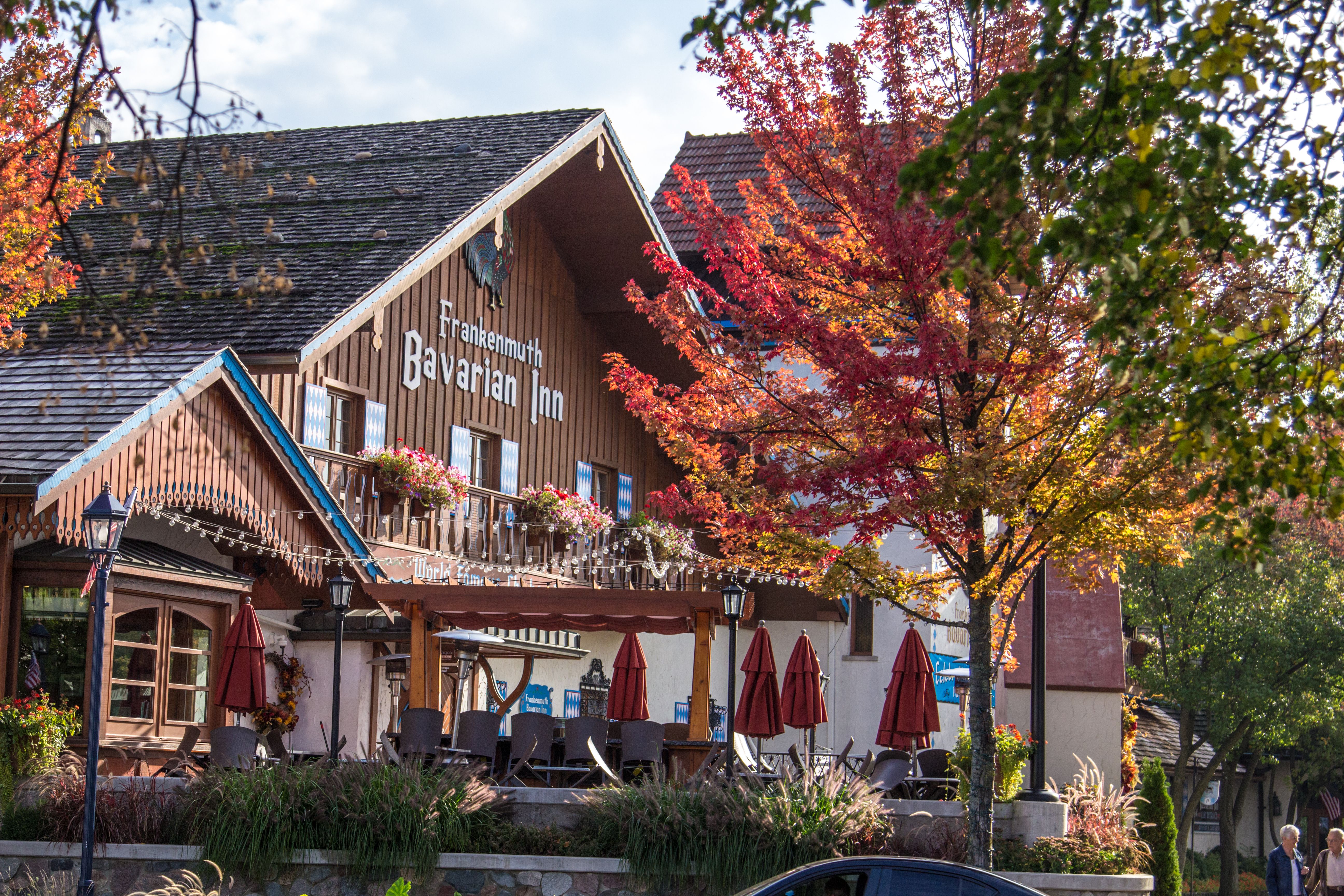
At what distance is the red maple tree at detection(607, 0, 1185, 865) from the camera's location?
11.7 meters

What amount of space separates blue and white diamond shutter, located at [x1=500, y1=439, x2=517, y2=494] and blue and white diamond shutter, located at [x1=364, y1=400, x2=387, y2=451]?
2689 mm

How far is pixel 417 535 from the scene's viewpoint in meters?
19.0

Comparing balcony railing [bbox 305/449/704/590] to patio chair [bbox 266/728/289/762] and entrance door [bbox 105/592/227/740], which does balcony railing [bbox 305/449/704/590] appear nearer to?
entrance door [bbox 105/592/227/740]

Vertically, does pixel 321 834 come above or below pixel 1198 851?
above

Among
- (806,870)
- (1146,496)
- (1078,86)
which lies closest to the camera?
(1078,86)

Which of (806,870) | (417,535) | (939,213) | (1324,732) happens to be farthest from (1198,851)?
(939,213)

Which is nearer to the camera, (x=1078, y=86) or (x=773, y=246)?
(x=1078, y=86)

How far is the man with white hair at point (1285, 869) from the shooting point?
1633cm

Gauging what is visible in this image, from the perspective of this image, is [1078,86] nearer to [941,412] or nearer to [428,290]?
[941,412]

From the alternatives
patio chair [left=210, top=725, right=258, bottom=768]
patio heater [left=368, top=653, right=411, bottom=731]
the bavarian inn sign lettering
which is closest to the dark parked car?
patio chair [left=210, top=725, right=258, bottom=768]

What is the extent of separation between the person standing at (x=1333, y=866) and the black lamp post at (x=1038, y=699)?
3.51 m

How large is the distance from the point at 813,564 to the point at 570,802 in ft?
9.92

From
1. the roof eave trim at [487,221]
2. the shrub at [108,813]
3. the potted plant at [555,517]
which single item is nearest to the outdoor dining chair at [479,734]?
the shrub at [108,813]

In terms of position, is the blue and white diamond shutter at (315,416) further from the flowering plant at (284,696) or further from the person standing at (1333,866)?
the person standing at (1333,866)
